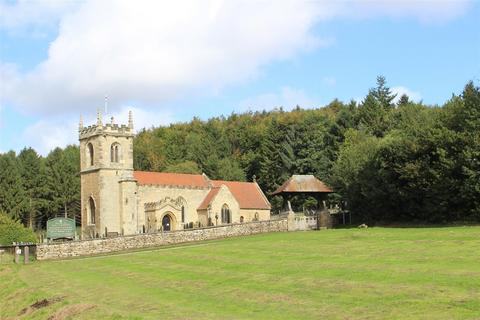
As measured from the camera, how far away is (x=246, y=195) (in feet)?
235

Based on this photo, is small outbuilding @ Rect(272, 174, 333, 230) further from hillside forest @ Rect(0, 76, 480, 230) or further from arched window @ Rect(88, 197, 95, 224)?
arched window @ Rect(88, 197, 95, 224)

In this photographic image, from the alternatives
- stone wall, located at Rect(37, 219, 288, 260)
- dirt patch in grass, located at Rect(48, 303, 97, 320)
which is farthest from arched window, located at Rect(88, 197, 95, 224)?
dirt patch in grass, located at Rect(48, 303, 97, 320)

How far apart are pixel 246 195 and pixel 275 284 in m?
51.9

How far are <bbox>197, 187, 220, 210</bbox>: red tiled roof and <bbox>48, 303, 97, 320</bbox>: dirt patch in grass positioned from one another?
44.5m

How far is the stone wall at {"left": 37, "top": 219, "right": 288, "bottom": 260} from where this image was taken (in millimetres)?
40438

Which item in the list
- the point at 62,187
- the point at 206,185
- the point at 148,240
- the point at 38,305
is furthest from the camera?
the point at 62,187

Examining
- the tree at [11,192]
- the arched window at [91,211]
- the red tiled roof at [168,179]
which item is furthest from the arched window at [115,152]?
the tree at [11,192]

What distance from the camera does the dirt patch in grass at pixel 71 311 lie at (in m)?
19.2

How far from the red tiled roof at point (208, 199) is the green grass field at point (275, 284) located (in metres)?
31.7

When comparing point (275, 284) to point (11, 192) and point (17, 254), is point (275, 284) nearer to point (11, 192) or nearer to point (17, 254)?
point (17, 254)

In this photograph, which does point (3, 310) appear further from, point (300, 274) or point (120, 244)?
point (120, 244)

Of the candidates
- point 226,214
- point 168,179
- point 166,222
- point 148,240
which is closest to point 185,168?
point 168,179

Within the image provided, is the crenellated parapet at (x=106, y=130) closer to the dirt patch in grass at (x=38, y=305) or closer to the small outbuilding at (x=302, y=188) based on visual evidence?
the small outbuilding at (x=302, y=188)

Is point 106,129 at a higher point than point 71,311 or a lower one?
higher
